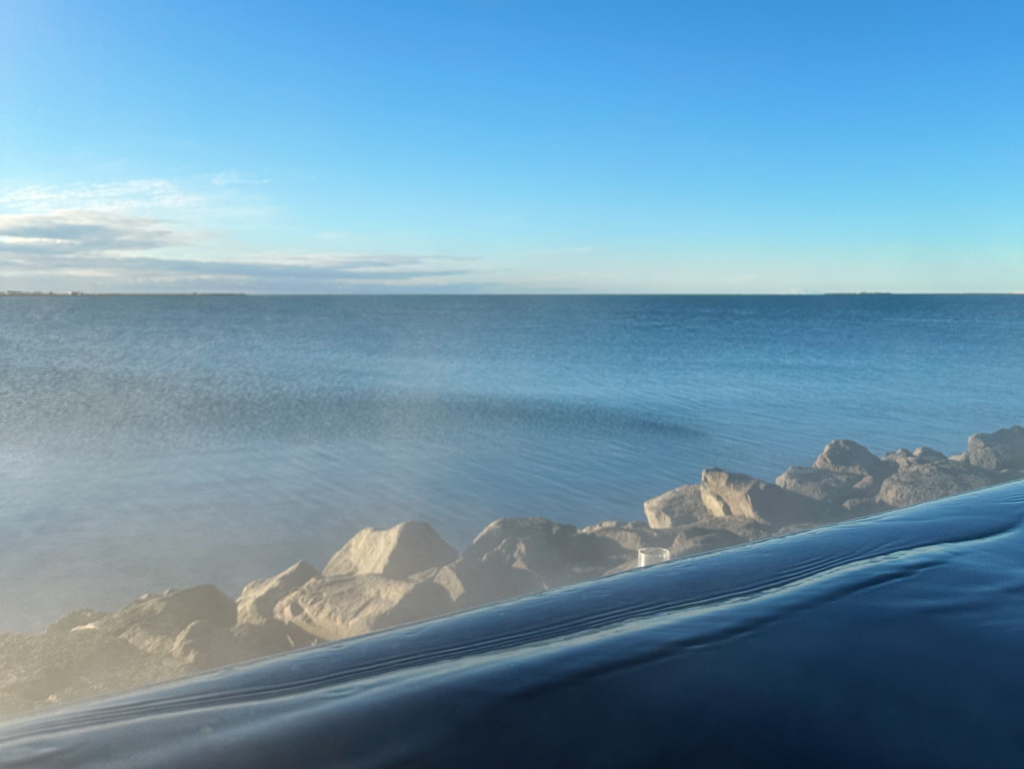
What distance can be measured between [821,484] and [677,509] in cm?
209

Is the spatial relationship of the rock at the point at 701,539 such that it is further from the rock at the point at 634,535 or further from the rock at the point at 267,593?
the rock at the point at 267,593

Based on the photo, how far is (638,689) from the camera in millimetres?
1728

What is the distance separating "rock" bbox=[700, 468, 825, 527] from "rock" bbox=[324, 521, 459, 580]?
11.7 ft

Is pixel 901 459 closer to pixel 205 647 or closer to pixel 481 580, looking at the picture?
pixel 481 580

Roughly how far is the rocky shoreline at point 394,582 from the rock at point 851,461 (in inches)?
19.6

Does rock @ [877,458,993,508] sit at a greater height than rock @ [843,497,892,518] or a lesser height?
greater

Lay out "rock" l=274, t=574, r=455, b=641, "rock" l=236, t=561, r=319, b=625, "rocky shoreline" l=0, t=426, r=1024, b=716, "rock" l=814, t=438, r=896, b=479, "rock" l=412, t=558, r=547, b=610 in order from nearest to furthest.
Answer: "rocky shoreline" l=0, t=426, r=1024, b=716
"rock" l=274, t=574, r=455, b=641
"rock" l=412, t=558, r=547, b=610
"rock" l=236, t=561, r=319, b=625
"rock" l=814, t=438, r=896, b=479

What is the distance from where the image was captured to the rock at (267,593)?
Answer: 685 centimetres

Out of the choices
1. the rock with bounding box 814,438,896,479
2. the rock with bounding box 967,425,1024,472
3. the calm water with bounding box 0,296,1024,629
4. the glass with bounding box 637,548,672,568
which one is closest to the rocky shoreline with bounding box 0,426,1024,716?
the rock with bounding box 814,438,896,479

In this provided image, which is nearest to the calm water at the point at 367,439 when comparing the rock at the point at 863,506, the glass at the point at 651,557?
the rock at the point at 863,506

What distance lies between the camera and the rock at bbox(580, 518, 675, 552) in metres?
8.52

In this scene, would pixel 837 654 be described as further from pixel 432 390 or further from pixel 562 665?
pixel 432 390

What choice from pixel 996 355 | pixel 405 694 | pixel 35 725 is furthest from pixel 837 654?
pixel 996 355

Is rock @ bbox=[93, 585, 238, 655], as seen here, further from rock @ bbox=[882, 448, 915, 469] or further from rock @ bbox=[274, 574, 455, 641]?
rock @ bbox=[882, 448, 915, 469]
